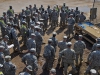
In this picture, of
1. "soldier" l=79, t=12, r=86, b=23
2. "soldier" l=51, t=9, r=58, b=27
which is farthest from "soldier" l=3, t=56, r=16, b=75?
"soldier" l=79, t=12, r=86, b=23

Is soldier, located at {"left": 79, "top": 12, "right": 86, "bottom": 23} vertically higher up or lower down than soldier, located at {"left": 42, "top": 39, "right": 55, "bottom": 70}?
higher up

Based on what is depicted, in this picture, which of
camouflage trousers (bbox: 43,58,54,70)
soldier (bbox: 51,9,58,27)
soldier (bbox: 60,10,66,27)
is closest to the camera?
camouflage trousers (bbox: 43,58,54,70)

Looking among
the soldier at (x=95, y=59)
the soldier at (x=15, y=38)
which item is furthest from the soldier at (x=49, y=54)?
the soldier at (x=15, y=38)

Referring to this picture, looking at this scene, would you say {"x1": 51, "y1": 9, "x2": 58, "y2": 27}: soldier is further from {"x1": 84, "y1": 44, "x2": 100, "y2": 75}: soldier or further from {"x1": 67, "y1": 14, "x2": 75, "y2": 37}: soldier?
{"x1": 84, "y1": 44, "x2": 100, "y2": 75}: soldier

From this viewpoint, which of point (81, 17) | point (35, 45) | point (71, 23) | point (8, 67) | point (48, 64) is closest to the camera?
point (8, 67)

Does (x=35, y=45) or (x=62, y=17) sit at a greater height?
(x=62, y=17)

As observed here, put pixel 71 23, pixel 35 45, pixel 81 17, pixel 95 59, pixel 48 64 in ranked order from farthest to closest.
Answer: pixel 81 17 → pixel 71 23 → pixel 35 45 → pixel 48 64 → pixel 95 59

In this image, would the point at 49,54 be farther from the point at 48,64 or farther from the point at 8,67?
the point at 8,67

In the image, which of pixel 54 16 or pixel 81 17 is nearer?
pixel 81 17

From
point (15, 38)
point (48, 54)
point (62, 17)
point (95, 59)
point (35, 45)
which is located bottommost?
point (95, 59)

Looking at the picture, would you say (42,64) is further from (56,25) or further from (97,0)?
(97,0)

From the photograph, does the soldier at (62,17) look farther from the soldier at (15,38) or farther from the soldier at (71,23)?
the soldier at (15,38)

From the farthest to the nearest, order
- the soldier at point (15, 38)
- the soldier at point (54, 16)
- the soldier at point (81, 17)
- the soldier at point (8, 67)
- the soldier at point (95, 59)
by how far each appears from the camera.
Answer: 1. the soldier at point (54, 16)
2. the soldier at point (81, 17)
3. the soldier at point (15, 38)
4. the soldier at point (95, 59)
5. the soldier at point (8, 67)

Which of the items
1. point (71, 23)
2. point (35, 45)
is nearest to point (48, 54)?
point (35, 45)
